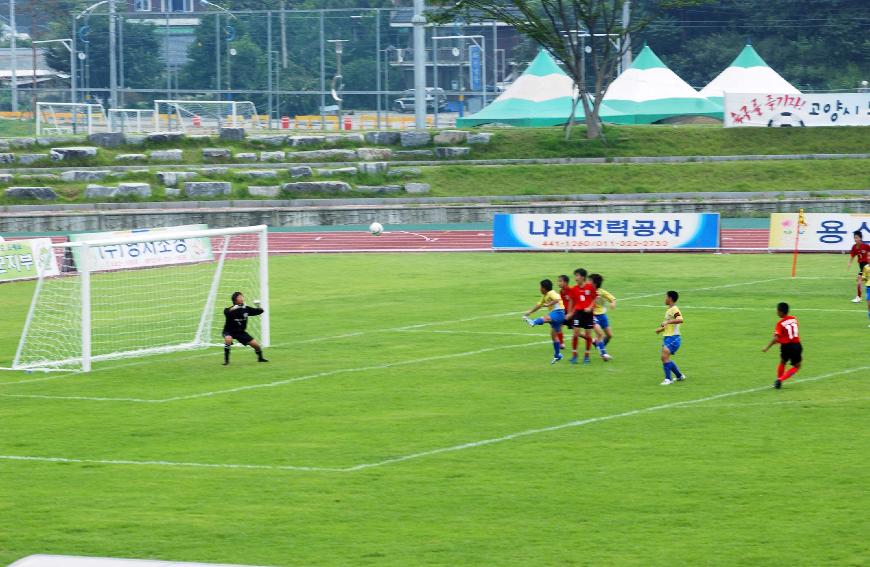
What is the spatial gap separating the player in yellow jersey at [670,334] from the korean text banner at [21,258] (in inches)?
855

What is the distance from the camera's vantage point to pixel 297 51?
262ft

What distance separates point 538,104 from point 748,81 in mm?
11294

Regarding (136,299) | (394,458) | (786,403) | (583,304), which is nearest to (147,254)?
(136,299)

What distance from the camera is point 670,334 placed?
20.6 metres

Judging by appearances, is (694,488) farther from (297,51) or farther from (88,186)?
(297,51)

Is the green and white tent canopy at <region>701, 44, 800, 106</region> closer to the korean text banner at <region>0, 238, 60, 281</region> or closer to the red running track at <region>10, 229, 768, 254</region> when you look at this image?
the red running track at <region>10, 229, 768, 254</region>

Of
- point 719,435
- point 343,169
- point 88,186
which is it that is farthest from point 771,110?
point 719,435

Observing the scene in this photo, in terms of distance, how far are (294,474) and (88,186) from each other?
40.4m

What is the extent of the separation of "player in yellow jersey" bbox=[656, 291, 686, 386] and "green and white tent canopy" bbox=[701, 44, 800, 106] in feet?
162

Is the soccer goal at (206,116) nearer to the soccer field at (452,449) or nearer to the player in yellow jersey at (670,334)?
the soccer field at (452,449)

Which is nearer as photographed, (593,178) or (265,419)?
(265,419)

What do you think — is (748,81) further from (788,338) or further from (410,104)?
(788,338)

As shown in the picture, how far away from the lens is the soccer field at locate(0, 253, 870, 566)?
498 inches

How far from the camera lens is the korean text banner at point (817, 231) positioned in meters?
40.3
